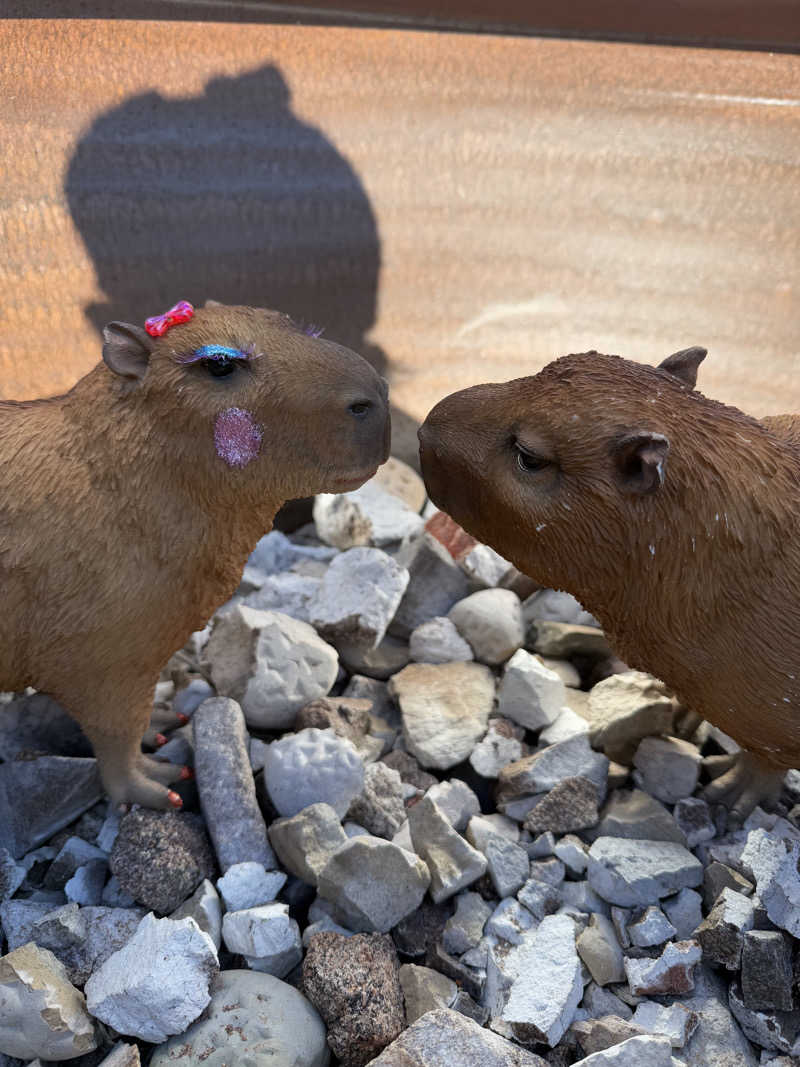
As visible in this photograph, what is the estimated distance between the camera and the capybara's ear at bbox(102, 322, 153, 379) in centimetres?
178

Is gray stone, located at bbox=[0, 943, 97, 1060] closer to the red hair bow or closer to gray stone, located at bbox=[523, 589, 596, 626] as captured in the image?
the red hair bow

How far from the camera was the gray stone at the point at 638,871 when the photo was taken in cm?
200

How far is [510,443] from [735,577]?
48 centimetres

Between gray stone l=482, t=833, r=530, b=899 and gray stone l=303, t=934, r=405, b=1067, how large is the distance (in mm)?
300

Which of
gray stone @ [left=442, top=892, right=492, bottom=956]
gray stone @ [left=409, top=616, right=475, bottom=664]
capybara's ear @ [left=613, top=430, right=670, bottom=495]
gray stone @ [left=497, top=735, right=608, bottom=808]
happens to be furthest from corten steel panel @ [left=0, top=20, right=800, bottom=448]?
gray stone @ [left=442, top=892, right=492, bottom=956]

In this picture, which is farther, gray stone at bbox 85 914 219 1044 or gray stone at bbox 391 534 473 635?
gray stone at bbox 391 534 473 635

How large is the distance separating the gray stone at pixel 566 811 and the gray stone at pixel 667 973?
340mm

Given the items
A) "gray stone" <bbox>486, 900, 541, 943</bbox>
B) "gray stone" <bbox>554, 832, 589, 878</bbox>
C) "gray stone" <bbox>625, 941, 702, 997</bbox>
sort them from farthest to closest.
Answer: "gray stone" <bbox>554, 832, 589, 878</bbox> → "gray stone" <bbox>486, 900, 541, 943</bbox> → "gray stone" <bbox>625, 941, 702, 997</bbox>

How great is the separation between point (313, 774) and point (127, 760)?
390 millimetres

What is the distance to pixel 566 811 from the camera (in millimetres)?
2168

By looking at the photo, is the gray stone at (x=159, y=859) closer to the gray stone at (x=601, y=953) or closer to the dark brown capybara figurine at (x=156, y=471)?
the dark brown capybara figurine at (x=156, y=471)

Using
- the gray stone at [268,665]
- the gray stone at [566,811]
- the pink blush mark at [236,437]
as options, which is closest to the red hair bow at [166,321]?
the pink blush mark at [236,437]

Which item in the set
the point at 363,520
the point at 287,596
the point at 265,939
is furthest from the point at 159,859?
the point at 363,520

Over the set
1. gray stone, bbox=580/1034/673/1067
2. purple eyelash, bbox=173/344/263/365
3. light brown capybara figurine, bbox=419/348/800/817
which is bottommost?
gray stone, bbox=580/1034/673/1067
